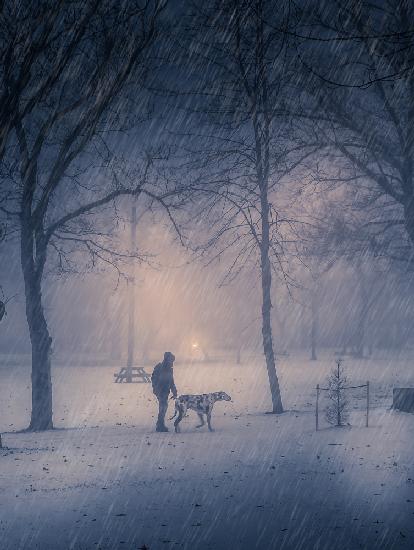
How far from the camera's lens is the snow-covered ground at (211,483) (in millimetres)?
6980

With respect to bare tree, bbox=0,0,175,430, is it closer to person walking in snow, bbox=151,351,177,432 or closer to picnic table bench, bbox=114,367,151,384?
person walking in snow, bbox=151,351,177,432

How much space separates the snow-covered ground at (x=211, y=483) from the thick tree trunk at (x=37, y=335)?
2.60ft

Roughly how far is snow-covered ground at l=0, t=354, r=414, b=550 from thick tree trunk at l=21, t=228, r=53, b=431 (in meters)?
0.79

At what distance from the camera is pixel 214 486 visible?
9289 millimetres

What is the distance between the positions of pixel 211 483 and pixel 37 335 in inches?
323

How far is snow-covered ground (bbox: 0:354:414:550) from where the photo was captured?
275 inches

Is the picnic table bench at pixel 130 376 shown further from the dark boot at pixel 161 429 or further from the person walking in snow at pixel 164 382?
the dark boot at pixel 161 429

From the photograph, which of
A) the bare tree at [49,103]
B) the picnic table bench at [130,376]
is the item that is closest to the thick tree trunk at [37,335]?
the bare tree at [49,103]

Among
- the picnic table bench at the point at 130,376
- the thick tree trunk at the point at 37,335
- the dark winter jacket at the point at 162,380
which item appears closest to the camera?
the dark winter jacket at the point at 162,380

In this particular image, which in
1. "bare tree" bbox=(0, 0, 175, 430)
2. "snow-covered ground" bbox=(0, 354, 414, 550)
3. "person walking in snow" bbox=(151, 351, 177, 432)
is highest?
"bare tree" bbox=(0, 0, 175, 430)

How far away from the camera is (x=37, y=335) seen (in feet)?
52.3

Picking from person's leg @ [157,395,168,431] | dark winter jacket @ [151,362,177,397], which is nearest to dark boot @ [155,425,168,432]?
person's leg @ [157,395,168,431]

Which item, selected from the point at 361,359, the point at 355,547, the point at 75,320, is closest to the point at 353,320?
the point at 361,359

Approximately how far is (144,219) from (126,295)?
6921 millimetres
